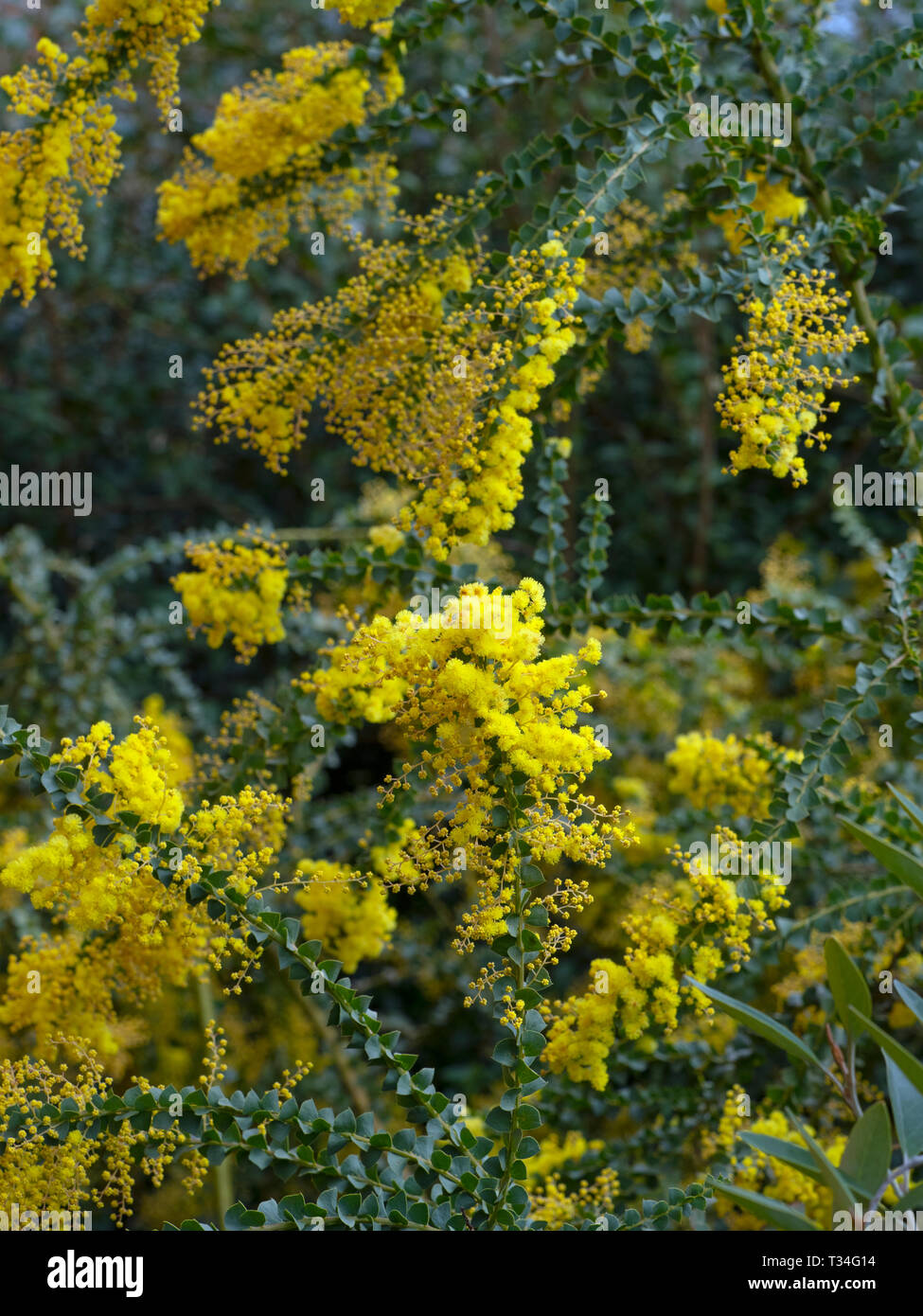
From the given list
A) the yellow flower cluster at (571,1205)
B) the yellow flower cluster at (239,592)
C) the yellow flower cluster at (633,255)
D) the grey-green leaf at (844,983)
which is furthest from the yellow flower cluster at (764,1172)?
the yellow flower cluster at (633,255)

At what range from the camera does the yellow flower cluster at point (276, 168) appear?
1.18m

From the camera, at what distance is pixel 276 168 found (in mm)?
1203

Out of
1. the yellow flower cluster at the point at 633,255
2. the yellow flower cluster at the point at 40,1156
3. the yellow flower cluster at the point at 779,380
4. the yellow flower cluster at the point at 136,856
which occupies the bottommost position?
the yellow flower cluster at the point at 40,1156

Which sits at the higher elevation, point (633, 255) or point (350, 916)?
point (633, 255)

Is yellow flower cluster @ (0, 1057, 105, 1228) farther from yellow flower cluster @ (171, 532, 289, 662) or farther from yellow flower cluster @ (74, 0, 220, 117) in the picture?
yellow flower cluster @ (74, 0, 220, 117)

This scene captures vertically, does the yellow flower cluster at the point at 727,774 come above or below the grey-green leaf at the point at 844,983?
above

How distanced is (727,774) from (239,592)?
0.55m

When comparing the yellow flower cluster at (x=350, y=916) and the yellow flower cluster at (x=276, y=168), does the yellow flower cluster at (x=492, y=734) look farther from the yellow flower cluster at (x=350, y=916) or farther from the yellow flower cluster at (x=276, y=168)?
the yellow flower cluster at (x=276, y=168)

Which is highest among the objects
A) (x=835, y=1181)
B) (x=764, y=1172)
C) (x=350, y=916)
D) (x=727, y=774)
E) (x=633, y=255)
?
(x=633, y=255)

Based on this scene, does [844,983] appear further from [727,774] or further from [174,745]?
[174,745]

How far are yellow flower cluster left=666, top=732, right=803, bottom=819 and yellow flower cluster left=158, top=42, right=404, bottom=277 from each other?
663 millimetres

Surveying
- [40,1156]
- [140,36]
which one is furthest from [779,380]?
[40,1156]

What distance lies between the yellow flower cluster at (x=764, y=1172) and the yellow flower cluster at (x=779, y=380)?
529 millimetres

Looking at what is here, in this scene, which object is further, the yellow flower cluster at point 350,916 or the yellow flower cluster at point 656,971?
the yellow flower cluster at point 350,916
